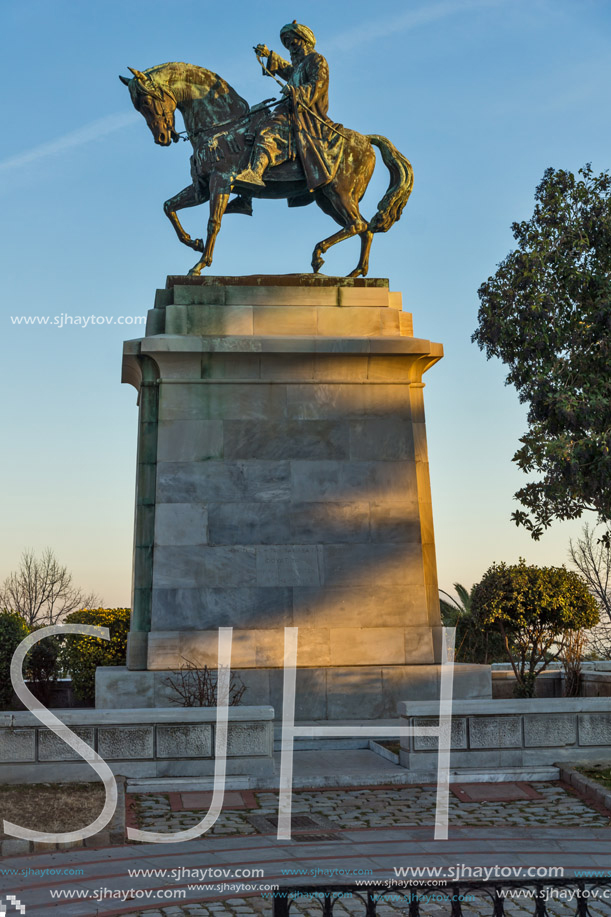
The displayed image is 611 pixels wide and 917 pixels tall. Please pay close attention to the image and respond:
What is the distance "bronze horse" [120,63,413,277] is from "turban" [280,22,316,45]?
1472 mm

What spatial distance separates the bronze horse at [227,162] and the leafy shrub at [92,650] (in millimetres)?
6488

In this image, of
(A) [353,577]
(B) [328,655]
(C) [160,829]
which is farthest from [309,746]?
Result: (C) [160,829]

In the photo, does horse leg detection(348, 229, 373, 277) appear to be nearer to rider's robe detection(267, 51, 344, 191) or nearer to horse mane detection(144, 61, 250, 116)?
rider's robe detection(267, 51, 344, 191)

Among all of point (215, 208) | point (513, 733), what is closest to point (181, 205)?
point (215, 208)

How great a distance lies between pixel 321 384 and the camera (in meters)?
16.5

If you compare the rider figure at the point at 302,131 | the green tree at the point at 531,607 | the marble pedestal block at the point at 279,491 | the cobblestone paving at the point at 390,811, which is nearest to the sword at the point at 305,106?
the rider figure at the point at 302,131

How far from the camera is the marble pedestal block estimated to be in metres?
15.5

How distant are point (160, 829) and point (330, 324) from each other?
9449mm

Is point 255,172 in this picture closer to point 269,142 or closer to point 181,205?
point 269,142

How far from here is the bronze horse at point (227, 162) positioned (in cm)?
1728

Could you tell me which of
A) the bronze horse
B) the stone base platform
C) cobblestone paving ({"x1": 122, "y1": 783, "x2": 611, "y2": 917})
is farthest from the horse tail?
cobblestone paving ({"x1": 122, "y1": 783, "x2": 611, "y2": 917})

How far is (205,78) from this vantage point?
1753cm

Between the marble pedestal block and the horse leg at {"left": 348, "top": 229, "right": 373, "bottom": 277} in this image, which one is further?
the horse leg at {"left": 348, "top": 229, "right": 373, "bottom": 277}

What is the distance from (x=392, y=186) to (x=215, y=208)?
336 cm
